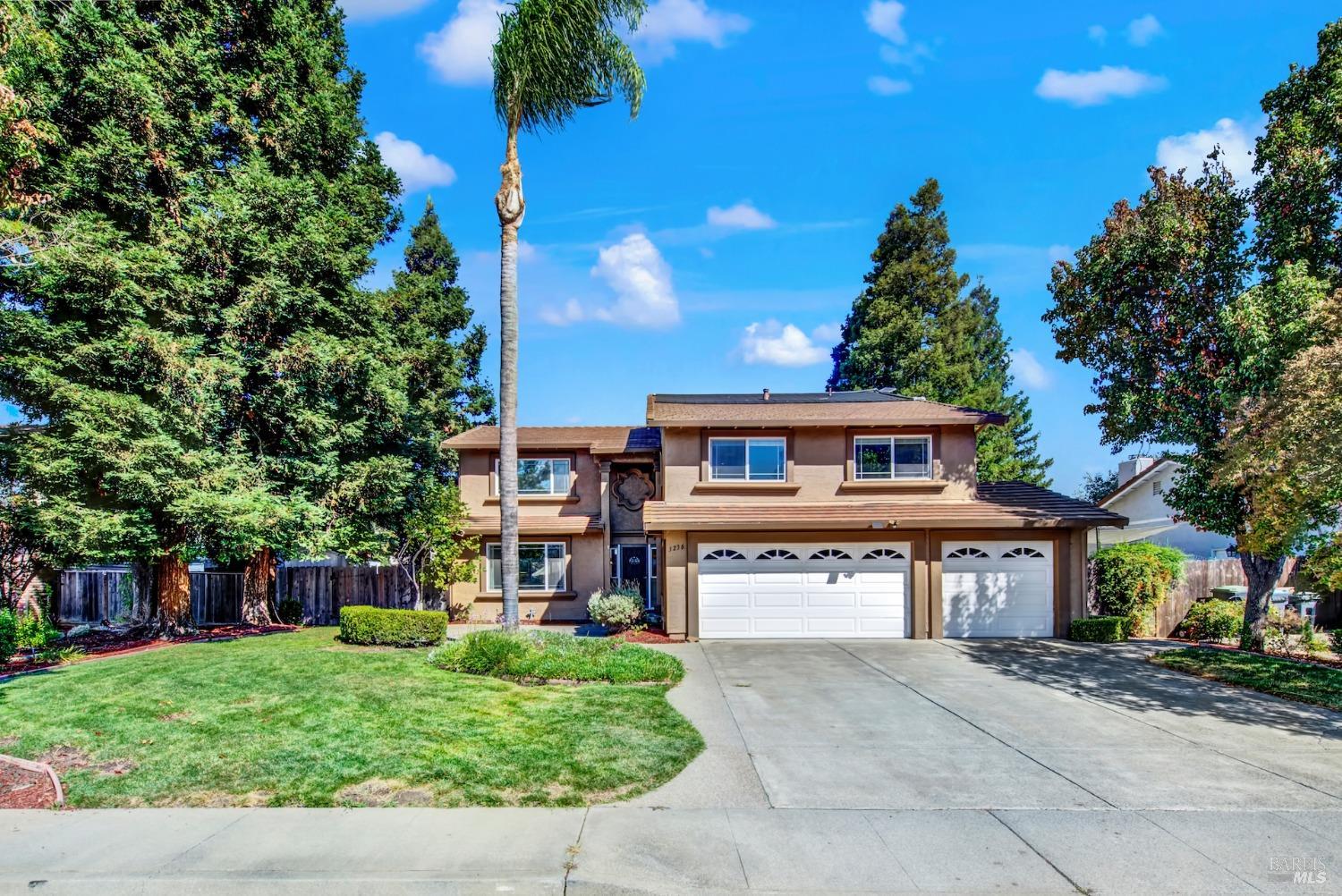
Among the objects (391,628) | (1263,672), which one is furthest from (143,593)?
(1263,672)

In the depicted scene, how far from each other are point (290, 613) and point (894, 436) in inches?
678

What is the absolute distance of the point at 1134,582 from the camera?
17.7 metres

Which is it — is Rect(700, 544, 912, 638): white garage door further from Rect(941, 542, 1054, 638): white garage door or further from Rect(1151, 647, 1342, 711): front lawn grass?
Rect(1151, 647, 1342, 711): front lawn grass

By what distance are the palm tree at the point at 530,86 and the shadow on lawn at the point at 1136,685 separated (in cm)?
988

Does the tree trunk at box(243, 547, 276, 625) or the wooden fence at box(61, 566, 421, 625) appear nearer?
the tree trunk at box(243, 547, 276, 625)

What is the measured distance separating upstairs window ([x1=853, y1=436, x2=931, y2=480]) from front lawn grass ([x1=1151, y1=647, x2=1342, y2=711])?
6404 mm

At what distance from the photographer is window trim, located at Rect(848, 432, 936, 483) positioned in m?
18.2

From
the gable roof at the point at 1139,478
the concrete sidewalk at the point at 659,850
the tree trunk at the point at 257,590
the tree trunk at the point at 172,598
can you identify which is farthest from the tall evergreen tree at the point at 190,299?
the gable roof at the point at 1139,478

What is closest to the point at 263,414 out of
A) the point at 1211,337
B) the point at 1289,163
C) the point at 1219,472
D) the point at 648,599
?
the point at 648,599

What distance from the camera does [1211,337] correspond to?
1505 centimetres

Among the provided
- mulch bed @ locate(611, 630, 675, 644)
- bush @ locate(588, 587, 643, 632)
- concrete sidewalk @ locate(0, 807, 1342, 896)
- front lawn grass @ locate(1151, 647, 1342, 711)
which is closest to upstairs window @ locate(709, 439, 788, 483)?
bush @ locate(588, 587, 643, 632)

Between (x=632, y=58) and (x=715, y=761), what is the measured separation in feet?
41.7

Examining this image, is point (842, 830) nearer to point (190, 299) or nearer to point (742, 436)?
point (742, 436)

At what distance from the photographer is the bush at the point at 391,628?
1490 centimetres
